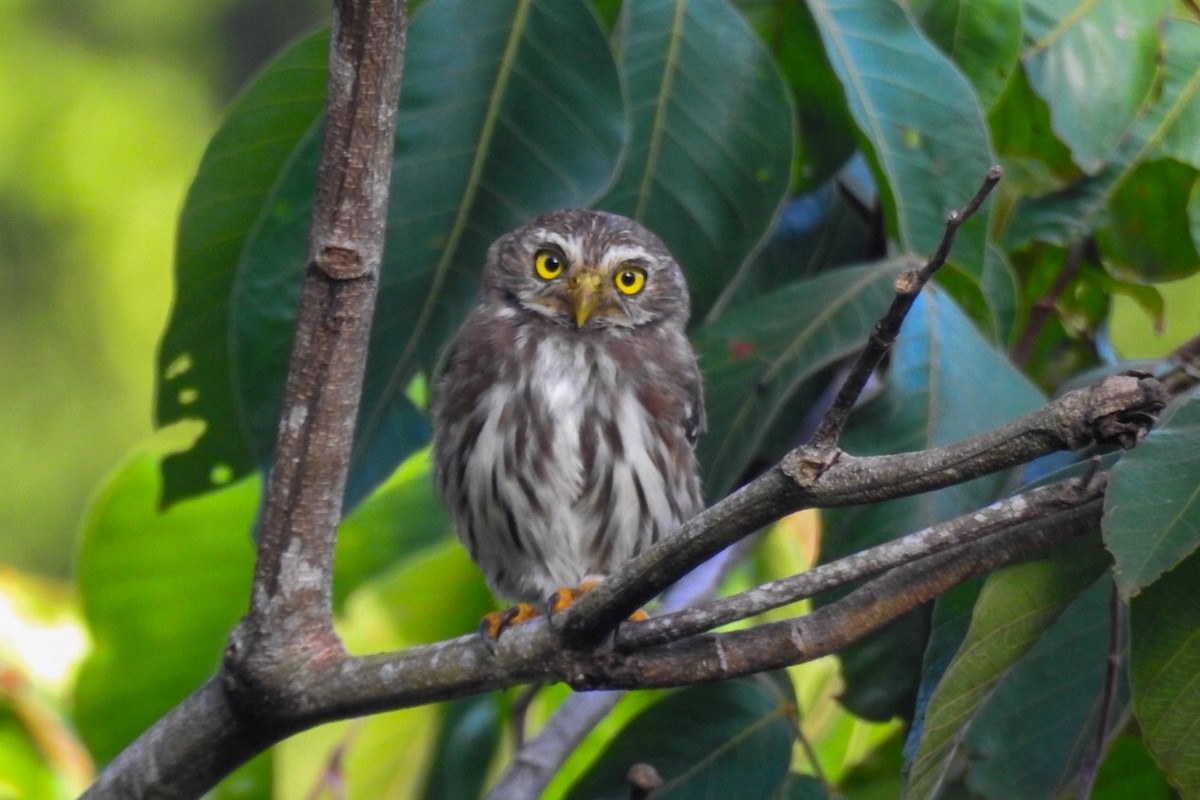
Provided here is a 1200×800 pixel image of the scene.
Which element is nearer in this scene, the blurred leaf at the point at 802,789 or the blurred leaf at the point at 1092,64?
the blurred leaf at the point at 802,789

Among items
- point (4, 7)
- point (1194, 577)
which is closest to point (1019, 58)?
point (1194, 577)

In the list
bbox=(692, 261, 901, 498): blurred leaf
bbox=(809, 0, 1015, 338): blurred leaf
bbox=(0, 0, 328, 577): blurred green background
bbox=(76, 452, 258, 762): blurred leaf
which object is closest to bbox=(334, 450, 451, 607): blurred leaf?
bbox=(76, 452, 258, 762): blurred leaf

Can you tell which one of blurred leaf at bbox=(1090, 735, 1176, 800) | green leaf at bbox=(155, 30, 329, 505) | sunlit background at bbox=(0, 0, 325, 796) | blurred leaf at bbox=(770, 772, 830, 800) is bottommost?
blurred leaf at bbox=(1090, 735, 1176, 800)

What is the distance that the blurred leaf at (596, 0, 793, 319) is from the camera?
283cm

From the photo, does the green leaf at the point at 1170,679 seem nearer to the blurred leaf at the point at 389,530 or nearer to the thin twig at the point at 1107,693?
the thin twig at the point at 1107,693

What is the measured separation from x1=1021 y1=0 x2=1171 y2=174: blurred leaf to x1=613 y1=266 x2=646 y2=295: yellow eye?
0.93 m

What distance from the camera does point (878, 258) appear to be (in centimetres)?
319

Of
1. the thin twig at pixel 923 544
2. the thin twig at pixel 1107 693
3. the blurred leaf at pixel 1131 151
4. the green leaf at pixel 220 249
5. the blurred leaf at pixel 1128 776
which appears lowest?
the blurred leaf at pixel 1128 776

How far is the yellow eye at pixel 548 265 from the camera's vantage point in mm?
3389

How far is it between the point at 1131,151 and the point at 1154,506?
142cm

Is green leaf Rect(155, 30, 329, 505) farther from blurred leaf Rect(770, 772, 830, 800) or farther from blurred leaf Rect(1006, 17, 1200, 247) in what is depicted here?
blurred leaf Rect(1006, 17, 1200, 247)


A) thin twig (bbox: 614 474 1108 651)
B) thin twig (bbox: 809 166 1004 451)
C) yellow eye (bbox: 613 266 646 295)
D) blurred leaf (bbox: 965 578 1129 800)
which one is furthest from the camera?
yellow eye (bbox: 613 266 646 295)

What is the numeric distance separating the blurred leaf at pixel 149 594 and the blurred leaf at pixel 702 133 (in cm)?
117

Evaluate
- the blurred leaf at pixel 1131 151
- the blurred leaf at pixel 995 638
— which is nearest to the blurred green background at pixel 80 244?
the blurred leaf at pixel 1131 151
